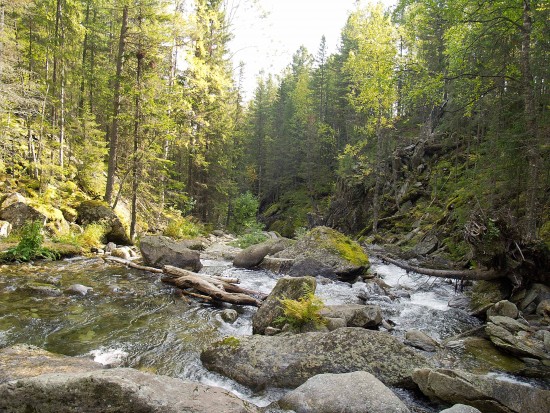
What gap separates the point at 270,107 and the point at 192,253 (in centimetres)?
4479

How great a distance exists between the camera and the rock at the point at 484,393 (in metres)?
4.29

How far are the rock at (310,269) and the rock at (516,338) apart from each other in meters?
5.84

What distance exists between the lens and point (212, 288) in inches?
373

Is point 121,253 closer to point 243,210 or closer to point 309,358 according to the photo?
point 309,358

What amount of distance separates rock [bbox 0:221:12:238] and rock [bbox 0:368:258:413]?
1190 centimetres

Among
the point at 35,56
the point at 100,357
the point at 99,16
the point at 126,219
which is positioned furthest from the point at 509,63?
the point at 99,16

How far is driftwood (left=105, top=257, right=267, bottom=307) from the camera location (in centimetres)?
918

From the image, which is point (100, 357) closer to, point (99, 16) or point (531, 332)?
point (531, 332)

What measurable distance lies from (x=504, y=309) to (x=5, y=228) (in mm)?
16261

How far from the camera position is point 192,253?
12547mm

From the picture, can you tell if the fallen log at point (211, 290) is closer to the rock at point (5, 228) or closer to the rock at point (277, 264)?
the rock at point (277, 264)

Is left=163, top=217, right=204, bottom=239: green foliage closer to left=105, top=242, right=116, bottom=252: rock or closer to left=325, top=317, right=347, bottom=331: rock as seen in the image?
left=105, top=242, right=116, bottom=252: rock

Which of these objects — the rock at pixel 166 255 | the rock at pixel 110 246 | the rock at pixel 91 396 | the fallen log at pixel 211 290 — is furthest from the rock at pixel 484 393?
the rock at pixel 110 246

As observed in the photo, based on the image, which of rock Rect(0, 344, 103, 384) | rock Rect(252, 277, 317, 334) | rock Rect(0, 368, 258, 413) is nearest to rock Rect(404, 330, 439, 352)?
rock Rect(252, 277, 317, 334)
